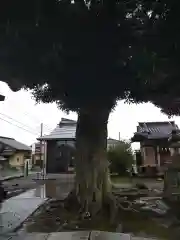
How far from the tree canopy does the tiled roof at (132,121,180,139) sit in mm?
20036

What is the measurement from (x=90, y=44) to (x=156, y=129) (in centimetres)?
2492

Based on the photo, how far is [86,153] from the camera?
1009 cm

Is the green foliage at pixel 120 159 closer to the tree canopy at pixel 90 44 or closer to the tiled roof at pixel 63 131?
the tiled roof at pixel 63 131

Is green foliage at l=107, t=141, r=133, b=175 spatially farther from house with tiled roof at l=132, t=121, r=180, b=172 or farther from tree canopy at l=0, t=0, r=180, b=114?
tree canopy at l=0, t=0, r=180, b=114

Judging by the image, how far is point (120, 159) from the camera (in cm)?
2389

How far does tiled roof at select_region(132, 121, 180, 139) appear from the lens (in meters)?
27.5

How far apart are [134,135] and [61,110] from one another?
17.9 m

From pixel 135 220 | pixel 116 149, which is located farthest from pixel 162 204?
pixel 116 149

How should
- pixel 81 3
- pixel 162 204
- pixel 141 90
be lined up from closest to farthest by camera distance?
1. pixel 81 3
2. pixel 141 90
3. pixel 162 204

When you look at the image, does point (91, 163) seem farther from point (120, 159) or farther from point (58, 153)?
point (58, 153)

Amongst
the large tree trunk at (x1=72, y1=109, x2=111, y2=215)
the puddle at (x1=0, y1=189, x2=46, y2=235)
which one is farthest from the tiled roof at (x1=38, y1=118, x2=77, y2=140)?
the large tree trunk at (x1=72, y1=109, x2=111, y2=215)

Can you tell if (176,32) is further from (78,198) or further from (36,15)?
(78,198)

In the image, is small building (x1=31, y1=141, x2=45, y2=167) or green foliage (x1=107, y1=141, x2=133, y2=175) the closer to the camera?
green foliage (x1=107, y1=141, x2=133, y2=175)

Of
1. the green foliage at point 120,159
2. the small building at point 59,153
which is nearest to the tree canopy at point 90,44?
the green foliage at point 120,159
